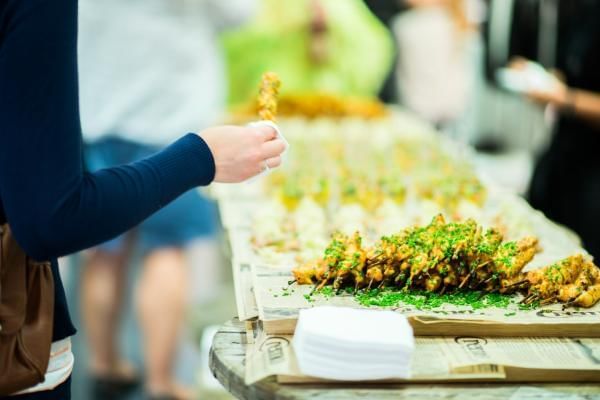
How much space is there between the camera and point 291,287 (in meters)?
1.89

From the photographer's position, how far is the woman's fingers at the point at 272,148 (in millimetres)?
1634

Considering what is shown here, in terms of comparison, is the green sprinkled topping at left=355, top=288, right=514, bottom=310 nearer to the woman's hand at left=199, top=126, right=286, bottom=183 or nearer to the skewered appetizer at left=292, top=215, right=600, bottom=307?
the skewered appetizer at left=292, top=215, right=600, bottom=307

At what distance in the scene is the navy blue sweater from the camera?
126 cm

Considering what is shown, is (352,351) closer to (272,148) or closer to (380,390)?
(380,390)

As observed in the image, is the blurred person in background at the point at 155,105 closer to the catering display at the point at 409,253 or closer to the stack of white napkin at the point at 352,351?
the catering display at the point at 409,253

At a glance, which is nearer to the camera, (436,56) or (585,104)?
(585,104)

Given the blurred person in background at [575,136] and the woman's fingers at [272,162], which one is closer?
the woman's fingers at [272,162]

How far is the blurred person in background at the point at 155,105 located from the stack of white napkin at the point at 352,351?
6.65 feet

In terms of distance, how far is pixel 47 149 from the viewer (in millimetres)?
1280

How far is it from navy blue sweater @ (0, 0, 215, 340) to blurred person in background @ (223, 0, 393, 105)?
14.6 ft

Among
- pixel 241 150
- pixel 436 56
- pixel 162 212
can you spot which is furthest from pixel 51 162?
pixel 436 56

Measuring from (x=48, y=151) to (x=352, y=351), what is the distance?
59 cm

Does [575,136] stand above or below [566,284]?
below

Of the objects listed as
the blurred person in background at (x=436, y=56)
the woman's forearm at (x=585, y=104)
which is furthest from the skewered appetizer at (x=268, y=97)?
the blurred person in background at (x=436, y=56)
